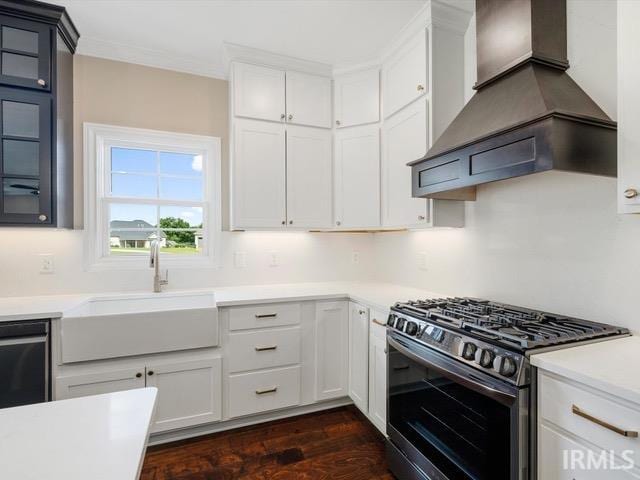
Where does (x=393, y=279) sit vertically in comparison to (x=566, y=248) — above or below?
below

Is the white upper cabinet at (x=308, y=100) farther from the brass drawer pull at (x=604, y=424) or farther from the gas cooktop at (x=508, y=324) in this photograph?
the brass drawer pull at (x=604, y=424)

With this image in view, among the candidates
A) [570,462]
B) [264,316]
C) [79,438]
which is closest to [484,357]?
[570,462]

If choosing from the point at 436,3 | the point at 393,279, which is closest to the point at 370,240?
the point at 393,279

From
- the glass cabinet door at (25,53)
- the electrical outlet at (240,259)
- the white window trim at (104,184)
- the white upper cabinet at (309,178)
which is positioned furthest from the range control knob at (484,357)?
the glass cabinet door at (25,53)

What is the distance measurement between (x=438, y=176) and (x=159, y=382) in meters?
2.09

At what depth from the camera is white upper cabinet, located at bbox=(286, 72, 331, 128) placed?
267cm

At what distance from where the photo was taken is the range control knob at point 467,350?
4.35 feet

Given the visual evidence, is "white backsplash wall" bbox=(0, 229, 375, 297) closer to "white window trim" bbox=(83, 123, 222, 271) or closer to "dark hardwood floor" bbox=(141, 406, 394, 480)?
"white window trim" bbox=(83, 123, 222, 271)

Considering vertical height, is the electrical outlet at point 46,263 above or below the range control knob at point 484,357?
above

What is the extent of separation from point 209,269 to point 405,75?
7.01ft

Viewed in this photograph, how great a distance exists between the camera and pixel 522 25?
1609 mm

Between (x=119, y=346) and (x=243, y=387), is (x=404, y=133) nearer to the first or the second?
(x=243, y=387)

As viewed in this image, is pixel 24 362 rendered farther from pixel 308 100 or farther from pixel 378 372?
pixel 308 100

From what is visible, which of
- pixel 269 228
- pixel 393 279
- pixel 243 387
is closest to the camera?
pixel 243 387
